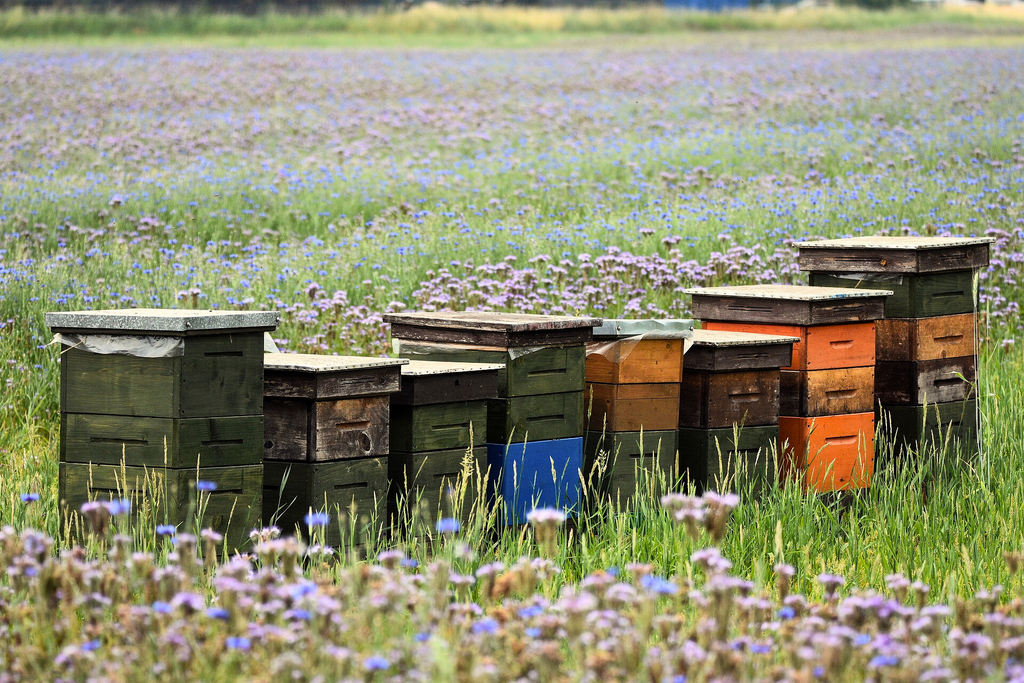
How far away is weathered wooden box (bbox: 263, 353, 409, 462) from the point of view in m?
4.22

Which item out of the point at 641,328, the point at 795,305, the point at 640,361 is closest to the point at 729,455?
the point at 640,361

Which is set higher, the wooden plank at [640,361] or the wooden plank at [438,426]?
the wooden plank at [640,361]

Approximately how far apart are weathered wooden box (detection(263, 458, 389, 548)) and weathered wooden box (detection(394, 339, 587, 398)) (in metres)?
0.67

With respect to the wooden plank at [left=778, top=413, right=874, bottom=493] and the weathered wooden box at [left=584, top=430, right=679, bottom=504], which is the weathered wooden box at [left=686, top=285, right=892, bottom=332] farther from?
the weathered wooden box at [left=584, top=430, right=679, bottom=504]

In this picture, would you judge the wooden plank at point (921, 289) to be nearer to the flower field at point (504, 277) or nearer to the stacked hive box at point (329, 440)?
the flower field at point (504, 277)

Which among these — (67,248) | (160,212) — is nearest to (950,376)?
(67,248)

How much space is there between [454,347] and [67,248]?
21.0ft

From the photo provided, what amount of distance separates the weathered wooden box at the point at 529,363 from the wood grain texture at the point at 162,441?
1.06 m

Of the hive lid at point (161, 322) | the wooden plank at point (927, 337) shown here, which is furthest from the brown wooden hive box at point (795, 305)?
the hive lid at point (161, 322)

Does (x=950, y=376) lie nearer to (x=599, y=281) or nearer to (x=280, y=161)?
(x=599, y=281)

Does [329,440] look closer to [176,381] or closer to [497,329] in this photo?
[176,381]

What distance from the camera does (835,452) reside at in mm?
5547

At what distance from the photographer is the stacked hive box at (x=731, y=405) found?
5.19 metres

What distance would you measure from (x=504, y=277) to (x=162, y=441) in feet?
17.8
